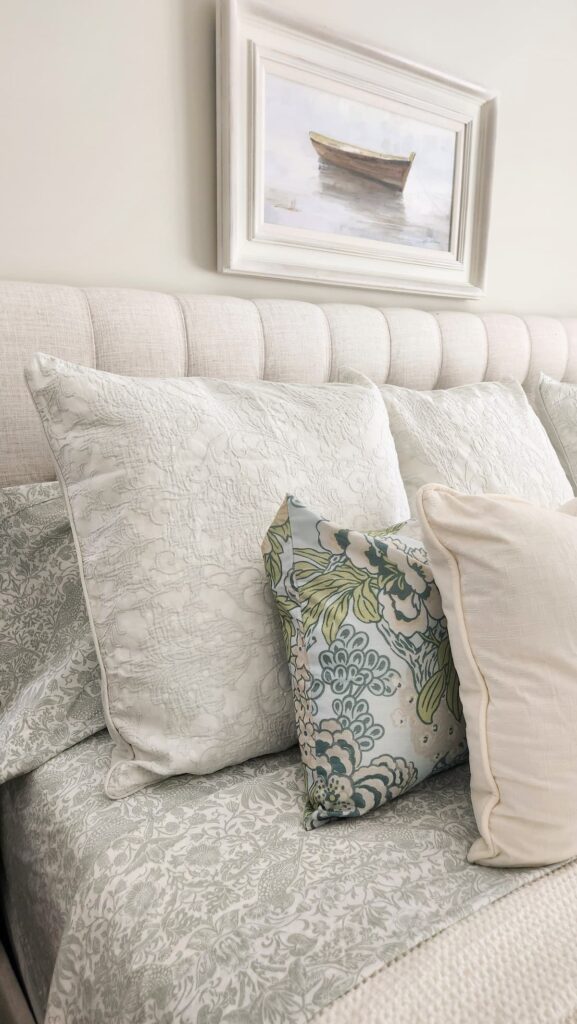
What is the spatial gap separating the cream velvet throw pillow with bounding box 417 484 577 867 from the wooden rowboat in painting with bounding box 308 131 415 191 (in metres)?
1.04

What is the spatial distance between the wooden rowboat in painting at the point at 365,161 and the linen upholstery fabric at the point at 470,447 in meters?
0.58

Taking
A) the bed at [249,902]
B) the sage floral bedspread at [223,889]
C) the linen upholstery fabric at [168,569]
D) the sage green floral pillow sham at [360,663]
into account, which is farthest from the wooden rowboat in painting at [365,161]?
the sage floral bedspread at [223,889]

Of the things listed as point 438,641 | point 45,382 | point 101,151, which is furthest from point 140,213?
point 438,641

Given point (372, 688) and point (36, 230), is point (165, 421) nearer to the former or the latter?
point (372, 688)

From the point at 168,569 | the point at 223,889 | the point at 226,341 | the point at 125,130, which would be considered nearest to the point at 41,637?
the point at 168,569

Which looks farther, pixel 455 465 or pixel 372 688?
pixel 455 465

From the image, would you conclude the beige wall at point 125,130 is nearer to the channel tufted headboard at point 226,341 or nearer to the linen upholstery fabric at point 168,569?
the channel tufted headboard at point 226,341

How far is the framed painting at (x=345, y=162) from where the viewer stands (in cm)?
128

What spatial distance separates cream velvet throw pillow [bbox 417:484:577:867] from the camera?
24.6 inches

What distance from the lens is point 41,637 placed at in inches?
35.6

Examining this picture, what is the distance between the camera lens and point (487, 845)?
2.08 feet

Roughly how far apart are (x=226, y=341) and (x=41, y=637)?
1.99 ft

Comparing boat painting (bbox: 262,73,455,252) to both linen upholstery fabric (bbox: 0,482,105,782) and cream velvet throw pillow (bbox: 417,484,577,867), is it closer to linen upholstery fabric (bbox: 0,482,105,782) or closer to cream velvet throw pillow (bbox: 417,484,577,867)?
linen upholstery fabric (bbox: 0,482,105,782)

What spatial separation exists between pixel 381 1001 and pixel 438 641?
0.35 meters
